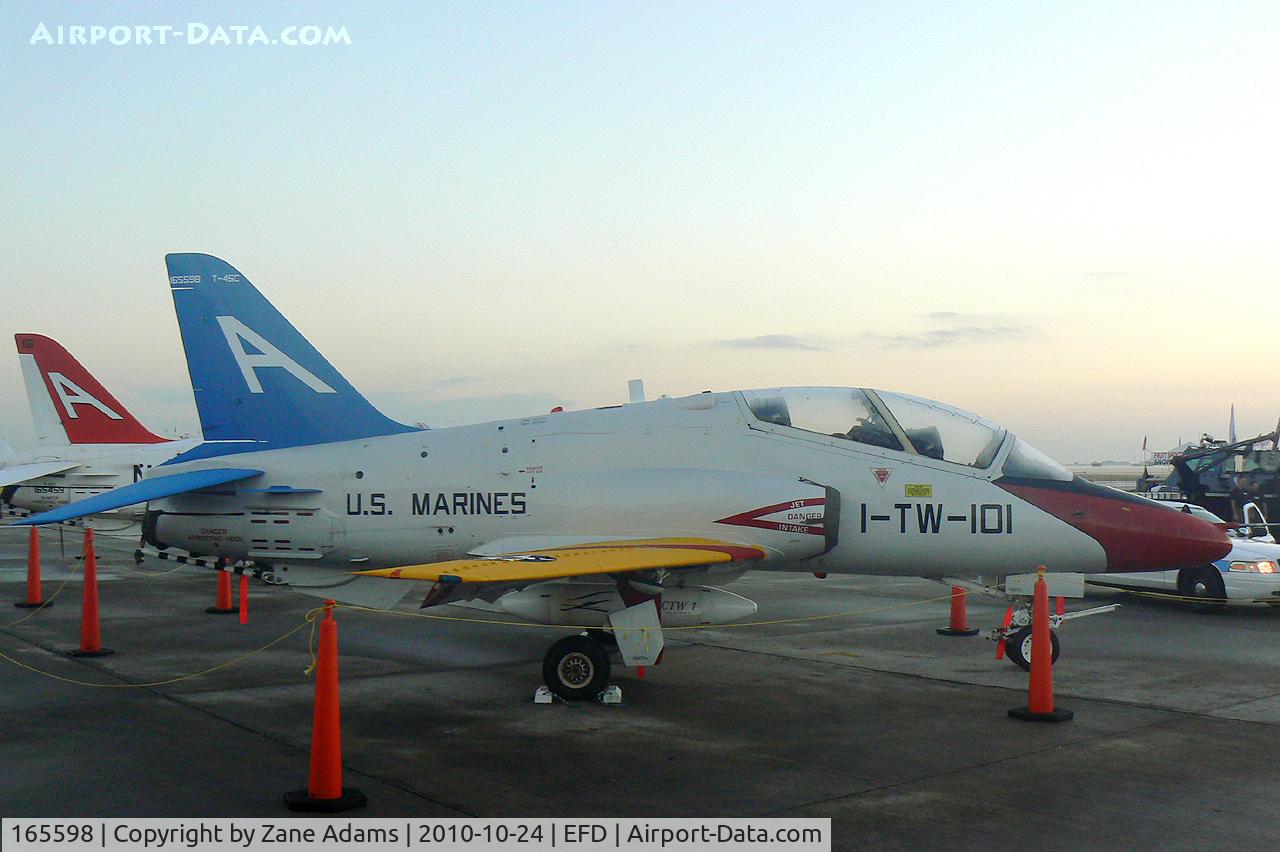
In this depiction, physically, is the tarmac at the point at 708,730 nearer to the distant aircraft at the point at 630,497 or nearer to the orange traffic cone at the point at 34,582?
the distant aircraft at the point at 630,497

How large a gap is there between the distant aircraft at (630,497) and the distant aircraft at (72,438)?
13455mm

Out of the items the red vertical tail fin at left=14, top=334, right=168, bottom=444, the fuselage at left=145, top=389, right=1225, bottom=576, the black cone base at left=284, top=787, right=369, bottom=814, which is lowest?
the black cone base at left=284, top=787, right=369, bottom=814

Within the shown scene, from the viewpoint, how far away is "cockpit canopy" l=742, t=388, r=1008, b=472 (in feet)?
33.2

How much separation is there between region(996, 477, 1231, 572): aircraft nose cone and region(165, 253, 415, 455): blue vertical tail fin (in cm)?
630

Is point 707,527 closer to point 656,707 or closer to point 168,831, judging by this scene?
point 656,707

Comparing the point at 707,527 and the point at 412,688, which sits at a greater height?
the point at 707,527

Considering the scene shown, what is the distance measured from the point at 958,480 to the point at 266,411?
6.79 metres

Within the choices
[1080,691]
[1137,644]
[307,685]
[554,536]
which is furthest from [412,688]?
[1137,644]

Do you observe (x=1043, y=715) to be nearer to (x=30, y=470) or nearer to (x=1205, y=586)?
(x=1205, y=586)

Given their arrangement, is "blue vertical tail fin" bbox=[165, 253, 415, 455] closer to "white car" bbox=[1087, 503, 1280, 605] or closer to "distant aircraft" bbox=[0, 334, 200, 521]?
"white car" bbox=[1087, 503, 1280, 605]

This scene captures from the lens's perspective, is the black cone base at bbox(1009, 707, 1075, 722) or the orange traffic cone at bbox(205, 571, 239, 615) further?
the orange traffic cone at bbox(205, 571, 239, 615)

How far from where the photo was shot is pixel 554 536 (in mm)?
9984
